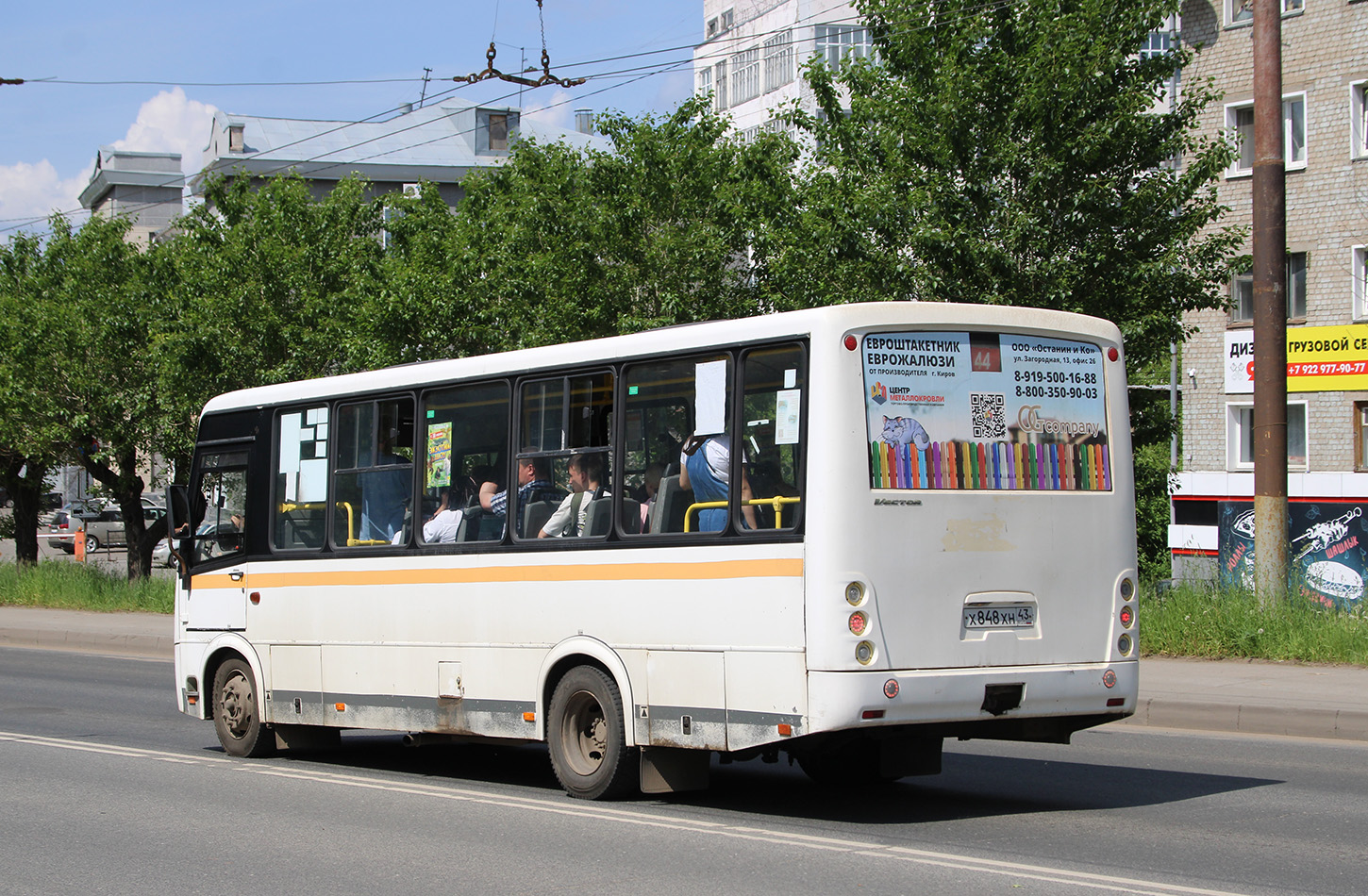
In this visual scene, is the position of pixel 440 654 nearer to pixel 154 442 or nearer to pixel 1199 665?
pixel 1199 665

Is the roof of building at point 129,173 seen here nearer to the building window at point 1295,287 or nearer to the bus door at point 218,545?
the building window at point 1295,287

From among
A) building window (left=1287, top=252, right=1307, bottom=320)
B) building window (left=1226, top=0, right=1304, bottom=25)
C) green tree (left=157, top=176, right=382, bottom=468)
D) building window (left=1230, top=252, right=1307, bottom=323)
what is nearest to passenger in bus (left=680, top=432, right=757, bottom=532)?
green tree (left=157, top=176, right=382, bottom=468)

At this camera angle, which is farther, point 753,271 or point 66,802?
point 753,271

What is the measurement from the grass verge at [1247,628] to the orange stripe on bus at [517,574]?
946cm

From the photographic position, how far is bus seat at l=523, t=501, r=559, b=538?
9.65m

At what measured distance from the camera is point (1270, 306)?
16.8 metres

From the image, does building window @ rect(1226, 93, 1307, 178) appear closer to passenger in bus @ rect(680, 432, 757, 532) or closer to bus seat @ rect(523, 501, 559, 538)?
bus seat @ rect(523, 501, 559, 538)

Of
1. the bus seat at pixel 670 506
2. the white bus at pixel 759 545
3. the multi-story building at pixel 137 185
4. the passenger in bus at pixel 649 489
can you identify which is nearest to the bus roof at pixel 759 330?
the white bus at pixel 759 545

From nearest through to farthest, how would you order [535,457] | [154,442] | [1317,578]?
[535,457] → [1317,578] → [154,442]

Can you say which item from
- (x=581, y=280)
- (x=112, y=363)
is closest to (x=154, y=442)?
(x=112, y=363)

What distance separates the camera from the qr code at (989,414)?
8523 mm

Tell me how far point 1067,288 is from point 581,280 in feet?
30.2

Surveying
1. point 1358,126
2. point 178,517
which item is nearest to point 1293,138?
point 1358,126

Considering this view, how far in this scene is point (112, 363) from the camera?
30250 millimetres
